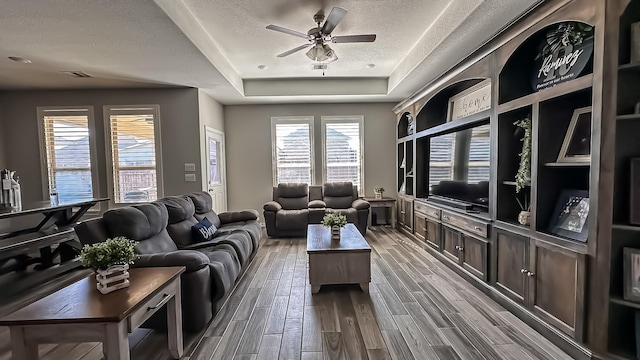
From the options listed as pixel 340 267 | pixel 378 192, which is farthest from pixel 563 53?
pixel 378 192

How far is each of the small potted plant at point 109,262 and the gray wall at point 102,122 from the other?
3.47m

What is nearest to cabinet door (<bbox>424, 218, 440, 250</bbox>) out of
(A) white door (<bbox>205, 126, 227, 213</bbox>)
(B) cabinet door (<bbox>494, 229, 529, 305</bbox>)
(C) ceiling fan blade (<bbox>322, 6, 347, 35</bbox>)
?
(B) cabinet door (<bbox>494, 229, 529, 305</bbox>)

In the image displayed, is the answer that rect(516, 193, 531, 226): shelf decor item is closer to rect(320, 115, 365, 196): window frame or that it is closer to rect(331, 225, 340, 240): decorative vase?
rect(331, 225, 340, 240): decorative vase

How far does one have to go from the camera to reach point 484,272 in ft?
9.66

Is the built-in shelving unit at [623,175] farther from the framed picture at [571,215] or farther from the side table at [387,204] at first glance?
the side table at [387,204]

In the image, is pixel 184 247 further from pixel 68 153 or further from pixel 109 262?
pixel 68 153

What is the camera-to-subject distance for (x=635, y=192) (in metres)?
1.73

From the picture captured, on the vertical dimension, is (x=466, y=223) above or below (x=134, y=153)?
below

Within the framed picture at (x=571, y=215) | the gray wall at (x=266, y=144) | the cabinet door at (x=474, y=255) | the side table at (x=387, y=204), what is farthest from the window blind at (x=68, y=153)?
the framed picture at (x=571, y=215)

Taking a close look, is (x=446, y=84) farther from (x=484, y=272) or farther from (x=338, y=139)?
(x=338, y=139)

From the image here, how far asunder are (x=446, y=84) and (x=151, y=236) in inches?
156

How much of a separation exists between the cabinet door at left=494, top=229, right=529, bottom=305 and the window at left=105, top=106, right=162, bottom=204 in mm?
5212

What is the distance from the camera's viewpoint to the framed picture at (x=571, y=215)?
6.91 feet

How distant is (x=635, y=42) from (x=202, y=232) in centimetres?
400
